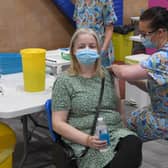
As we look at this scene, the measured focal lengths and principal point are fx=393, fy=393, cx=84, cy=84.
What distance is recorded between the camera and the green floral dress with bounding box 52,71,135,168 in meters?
2.12

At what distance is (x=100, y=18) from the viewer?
140 inches

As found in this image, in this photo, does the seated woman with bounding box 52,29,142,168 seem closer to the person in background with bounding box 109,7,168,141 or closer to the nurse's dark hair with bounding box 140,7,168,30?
the person in background with bounding box 109,7,168,141

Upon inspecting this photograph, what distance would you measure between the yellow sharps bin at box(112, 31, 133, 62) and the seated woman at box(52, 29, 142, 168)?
3.01 metres

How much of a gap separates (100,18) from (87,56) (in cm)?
140

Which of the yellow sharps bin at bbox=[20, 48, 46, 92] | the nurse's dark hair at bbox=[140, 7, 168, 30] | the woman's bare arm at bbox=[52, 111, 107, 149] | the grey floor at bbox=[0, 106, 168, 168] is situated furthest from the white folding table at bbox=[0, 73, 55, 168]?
the nurse's dark hair at bbox=[140, 7, 168, 30]

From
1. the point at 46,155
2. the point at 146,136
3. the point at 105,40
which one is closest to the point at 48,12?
the point at 105,40

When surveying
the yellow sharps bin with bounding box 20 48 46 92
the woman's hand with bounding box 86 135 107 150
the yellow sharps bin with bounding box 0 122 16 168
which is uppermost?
the yellow sharps bin with bounding box 20 48 46 92

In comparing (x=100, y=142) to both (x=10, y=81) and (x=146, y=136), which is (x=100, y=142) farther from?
(x=10, y=81)

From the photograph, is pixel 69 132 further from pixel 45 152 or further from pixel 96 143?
pixel 45 152

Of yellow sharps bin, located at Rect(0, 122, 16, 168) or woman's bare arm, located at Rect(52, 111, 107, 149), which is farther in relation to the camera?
yellow sharps bin, located at Rect(0, 122, 16, 168)

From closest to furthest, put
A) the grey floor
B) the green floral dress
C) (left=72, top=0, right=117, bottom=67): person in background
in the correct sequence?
the green floral dress → the grey floor → (left=72, top=0, right=117, bottom=67): person in background

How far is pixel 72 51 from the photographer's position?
2340 millimetres

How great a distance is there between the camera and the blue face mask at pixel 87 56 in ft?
7.38

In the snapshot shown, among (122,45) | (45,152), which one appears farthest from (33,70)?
(122,45)
